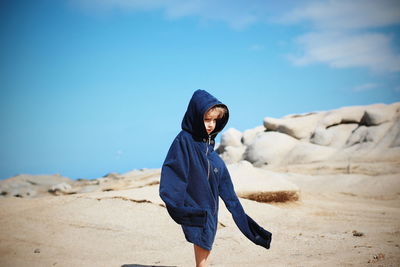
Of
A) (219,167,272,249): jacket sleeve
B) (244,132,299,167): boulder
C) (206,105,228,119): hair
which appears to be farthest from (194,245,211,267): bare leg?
(244,132,299,167): boulder

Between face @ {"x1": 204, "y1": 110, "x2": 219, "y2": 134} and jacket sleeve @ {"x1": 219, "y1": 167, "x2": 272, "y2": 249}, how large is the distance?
407 millimetres

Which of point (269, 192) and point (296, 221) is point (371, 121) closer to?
point (269, 192)

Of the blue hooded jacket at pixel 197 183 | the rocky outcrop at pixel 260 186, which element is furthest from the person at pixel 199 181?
the rocky outcrop at pixel 260 186

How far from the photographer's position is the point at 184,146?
9.42 feet

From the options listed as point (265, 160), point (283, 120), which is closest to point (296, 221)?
point (265, 160)

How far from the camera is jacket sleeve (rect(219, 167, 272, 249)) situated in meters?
3.11

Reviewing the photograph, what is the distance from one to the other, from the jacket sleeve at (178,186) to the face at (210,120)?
25 cm

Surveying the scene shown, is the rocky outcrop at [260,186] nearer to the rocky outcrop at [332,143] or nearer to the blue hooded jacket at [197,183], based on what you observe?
the blue hooded jacket at [197,183]

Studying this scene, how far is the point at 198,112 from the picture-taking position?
2871 mm

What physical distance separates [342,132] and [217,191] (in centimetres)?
1467

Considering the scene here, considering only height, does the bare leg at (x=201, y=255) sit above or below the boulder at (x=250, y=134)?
below

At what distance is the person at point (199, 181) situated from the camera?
271cm

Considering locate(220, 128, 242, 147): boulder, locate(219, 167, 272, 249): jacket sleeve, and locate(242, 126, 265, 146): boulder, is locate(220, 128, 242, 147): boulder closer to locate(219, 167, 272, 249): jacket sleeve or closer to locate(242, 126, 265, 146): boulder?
locate(242, 126, 265, 146): boulder

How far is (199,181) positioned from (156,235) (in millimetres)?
2554
